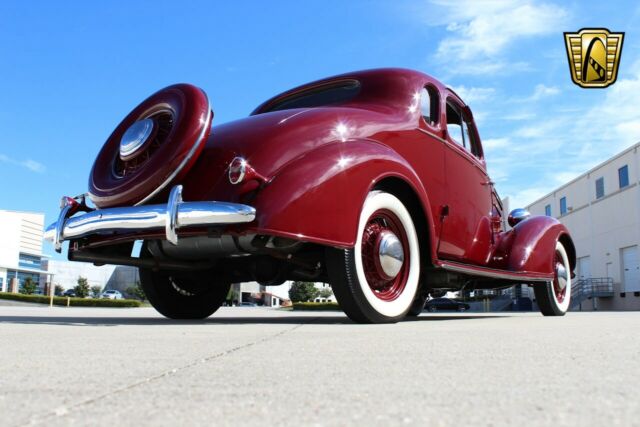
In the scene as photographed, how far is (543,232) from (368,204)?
11.9ft

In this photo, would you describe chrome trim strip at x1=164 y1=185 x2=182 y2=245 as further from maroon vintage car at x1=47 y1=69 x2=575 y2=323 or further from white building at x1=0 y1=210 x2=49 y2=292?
white building at x1=0 y1=210 x2=49 y2=292

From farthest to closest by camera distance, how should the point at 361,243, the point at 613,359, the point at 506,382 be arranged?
the point at 361,243 → the point at 613,359 → the point at 506,382

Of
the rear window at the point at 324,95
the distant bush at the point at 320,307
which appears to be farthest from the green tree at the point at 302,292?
the rear window at the point at 324,95

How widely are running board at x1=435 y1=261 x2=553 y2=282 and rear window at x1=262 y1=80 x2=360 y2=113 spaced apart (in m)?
1.72

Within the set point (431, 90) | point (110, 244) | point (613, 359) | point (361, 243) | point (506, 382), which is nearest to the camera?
point (506, 382)

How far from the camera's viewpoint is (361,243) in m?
4.22

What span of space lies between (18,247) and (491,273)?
204ft

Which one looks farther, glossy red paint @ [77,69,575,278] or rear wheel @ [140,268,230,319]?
rear wheel @ [140,268,230,319]

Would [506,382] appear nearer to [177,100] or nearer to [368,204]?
[368,204]

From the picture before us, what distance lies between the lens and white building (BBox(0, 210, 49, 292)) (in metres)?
56.9

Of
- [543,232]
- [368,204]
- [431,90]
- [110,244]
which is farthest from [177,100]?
[543,232]

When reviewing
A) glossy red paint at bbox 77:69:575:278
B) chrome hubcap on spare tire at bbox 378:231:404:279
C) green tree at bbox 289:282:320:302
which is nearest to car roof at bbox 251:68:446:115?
glossy red paint at bbox 77:69:575:278

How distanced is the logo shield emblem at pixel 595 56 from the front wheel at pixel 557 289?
152 inches

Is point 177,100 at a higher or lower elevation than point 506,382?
higher
